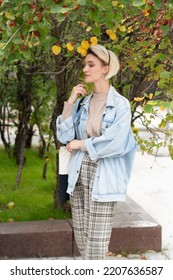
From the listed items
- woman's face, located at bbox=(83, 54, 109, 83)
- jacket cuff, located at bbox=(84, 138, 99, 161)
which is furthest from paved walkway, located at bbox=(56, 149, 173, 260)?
woman's face, located at bbox=(83, 54, 109, 83)

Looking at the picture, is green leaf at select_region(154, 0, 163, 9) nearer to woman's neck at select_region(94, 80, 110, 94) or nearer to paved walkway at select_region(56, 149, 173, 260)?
woman's neck at select_region(94, 80, 110, 94)

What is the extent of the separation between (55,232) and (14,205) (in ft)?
3.73

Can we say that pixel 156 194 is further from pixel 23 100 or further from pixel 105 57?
pixel 105 57

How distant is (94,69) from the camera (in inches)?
133

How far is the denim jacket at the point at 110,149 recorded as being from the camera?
332cm

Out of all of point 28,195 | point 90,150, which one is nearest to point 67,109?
point 90,150

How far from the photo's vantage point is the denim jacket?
332 centimetres

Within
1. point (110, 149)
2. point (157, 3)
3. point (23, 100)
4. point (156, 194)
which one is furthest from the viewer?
point (23, 100)

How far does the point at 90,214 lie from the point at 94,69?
3.15ft

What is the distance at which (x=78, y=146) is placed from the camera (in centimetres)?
346

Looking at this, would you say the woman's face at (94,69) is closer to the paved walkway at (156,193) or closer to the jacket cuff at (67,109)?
the jacket cuff at (67,109)

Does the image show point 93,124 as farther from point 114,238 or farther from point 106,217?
point 114,238

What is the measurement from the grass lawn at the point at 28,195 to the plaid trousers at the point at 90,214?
1720mm
